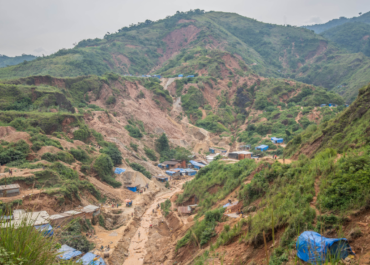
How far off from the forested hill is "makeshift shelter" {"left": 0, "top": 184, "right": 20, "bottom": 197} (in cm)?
4737

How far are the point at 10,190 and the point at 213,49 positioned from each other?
87805 millimetres

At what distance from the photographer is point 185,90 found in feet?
223

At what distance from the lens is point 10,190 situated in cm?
1897

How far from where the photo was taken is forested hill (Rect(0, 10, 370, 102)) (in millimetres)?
71188

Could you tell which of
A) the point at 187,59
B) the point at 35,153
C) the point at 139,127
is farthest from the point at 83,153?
the point at 187,59

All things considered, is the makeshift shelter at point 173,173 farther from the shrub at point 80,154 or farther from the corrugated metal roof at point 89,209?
the corrugated metal roof at point 89,209

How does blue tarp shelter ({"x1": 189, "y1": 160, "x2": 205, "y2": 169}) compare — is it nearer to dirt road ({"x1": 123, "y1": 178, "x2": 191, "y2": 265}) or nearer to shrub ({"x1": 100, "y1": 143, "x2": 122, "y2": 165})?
shrub ({"x1": 100, "y1": 143, "x2": 122, "y2": 165})

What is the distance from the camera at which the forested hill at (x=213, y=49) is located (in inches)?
2803

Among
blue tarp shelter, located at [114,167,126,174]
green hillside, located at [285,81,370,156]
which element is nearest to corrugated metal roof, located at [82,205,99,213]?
blue tarp shelter, located at [114,167,126,174]

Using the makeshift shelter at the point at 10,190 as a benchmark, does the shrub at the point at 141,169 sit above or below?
below

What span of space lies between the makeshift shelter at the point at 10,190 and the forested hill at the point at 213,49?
155 ft

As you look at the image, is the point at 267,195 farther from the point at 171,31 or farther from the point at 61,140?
the point at 171,31

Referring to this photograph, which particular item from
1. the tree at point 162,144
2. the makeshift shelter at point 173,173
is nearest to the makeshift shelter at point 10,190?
the makeshift shelter at point 173,173

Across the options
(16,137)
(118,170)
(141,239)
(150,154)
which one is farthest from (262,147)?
(16,137)
